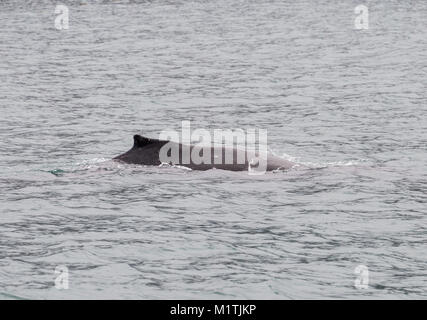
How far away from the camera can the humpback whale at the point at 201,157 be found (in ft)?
66.8

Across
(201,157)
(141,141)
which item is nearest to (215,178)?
(201,157)

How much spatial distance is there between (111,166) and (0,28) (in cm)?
3891

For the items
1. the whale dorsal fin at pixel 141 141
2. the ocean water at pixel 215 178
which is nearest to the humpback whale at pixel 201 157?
the whale dorsal fin at pixel 141 141

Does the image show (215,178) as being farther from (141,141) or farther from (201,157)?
(141,141)

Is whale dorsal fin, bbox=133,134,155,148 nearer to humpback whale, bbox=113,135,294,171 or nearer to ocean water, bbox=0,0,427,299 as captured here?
humpback whale, bbox=113,135,294,171

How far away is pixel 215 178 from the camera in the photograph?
65.6 ft

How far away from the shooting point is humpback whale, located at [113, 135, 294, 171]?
66.8 ft

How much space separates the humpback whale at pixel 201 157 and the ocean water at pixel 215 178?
9.6 inches

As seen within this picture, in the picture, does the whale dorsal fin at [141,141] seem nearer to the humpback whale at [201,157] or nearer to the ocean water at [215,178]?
the humpback whale at [201,157]

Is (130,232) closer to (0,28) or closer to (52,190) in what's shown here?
(52,190)

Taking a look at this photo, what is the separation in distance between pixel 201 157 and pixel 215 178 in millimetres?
702

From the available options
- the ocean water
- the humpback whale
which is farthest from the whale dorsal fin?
the ocean water

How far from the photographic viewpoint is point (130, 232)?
1664cm

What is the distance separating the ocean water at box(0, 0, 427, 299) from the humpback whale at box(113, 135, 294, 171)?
0.80 ft
